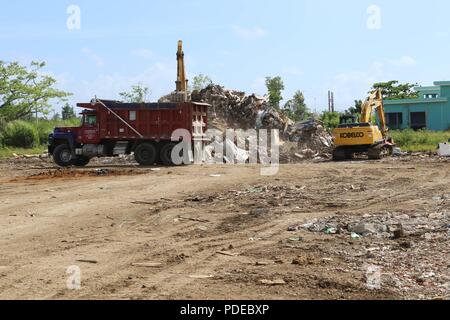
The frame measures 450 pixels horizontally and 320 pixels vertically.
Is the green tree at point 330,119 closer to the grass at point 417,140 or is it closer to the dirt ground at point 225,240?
the grass at point 417,140

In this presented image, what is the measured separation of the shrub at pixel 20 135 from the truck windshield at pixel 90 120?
15845 millimetres

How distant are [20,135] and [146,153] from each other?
17.7 m

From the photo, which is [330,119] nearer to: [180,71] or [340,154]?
[340,154]

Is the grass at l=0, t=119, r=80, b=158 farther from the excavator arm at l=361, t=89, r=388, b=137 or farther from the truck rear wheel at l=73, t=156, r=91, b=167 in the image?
the excavator arm at l=361, t=89, r=388, b=137

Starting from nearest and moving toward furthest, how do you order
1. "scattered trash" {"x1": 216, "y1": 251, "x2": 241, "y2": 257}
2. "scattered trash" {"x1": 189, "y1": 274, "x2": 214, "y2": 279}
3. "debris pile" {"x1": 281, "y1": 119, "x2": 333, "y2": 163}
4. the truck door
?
"scattered trash" {"x1": 189, "y1": 274, "x2": 214, "y2": 279} < "scattered trash" {"x1": 216, "y1": 251, "x2": 241, "y2": 257} < the truck door < "debris pile" {"x1": 281, "y1": 119, "x2": 333, "y2": 163}

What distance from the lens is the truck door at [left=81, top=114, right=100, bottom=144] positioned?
1023 inches

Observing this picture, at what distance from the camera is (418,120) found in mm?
46000

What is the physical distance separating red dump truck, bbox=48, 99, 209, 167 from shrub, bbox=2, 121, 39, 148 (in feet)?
49.6

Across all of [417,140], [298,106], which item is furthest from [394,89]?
[417,140]

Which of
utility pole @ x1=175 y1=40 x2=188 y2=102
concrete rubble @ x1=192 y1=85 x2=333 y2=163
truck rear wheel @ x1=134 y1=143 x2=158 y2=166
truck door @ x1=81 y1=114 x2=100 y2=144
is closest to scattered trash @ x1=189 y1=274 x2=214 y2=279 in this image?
truck rear wheel @ x1=134 y1=143 x2=158 y2=166

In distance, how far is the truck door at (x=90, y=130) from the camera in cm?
2598

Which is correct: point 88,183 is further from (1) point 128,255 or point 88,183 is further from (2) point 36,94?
(2) point 36,94

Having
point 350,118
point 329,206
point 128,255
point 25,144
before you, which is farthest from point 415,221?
point 25,144

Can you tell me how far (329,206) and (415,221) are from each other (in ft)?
8.21
